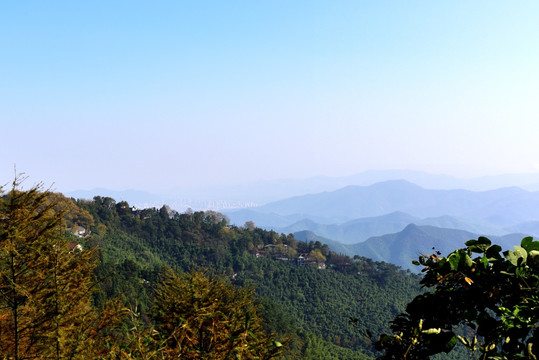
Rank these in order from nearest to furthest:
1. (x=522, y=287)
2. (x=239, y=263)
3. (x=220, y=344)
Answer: (x=522, y=287), (x=220, y=344), (x=239, y=263)

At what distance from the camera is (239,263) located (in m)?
79.6

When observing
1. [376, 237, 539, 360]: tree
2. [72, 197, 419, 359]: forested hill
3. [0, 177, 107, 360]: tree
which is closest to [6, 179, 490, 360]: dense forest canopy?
[72, 197, 419, 359]: forested hill

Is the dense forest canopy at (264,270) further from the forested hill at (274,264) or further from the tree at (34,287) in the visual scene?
the tree at (34,287)

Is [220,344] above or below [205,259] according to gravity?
above

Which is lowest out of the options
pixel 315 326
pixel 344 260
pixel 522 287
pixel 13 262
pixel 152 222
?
pixel 315 326

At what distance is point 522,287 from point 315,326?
66569 millimetres

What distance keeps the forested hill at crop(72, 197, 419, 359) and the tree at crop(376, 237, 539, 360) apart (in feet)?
175

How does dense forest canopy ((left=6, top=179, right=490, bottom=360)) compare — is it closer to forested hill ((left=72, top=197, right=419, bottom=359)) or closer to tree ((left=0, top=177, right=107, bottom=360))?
forested hill ((left=72, top=197, right=419, bottom=359))

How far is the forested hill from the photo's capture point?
6438cm

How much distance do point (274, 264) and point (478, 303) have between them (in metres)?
82.1

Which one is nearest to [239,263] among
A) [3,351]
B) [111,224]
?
[111,224]

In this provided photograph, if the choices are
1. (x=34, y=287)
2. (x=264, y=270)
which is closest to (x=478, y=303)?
(x=34, y=287)

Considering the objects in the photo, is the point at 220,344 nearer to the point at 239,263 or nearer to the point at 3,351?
the point at 3,351

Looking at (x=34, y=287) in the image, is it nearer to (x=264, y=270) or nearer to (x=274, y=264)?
(x=264, y=270)
